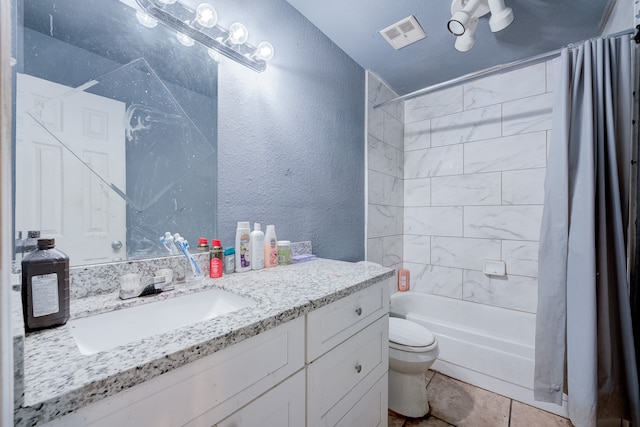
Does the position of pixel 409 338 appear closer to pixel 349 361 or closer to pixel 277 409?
pixel 349 361

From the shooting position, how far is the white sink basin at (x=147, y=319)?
2.32 feet

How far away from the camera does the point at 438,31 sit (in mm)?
1703

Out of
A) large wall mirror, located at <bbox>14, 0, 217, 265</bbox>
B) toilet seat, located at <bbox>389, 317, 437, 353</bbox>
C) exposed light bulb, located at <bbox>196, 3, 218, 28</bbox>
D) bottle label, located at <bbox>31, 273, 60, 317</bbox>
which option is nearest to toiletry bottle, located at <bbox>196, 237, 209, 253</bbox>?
large wall mirror, located at <bbox>14, 0, 217, 265</bbox>

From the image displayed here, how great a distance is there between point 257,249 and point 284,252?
6.8 inches

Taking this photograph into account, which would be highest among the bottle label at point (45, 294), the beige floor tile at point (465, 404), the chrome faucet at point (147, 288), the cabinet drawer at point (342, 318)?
the bottle label at point (45, 294)

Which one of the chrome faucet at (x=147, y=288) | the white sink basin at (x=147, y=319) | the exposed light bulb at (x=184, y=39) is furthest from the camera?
the exposed light bulb at (x=184, y=39)

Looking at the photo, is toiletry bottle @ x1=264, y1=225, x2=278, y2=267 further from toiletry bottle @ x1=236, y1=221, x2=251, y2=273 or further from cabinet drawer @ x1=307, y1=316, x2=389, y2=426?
cabinet drawer @ x1=307, y1=316, x2=389, y2=426

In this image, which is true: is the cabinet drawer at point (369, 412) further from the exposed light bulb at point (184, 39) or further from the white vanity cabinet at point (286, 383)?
the exposed light bulb at point (184, 39)

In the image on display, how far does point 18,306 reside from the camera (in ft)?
1.74

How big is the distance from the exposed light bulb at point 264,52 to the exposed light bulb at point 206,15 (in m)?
0.23

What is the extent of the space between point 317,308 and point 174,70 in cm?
108

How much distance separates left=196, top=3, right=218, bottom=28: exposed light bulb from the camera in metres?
1.07

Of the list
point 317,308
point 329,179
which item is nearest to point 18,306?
point 317,308

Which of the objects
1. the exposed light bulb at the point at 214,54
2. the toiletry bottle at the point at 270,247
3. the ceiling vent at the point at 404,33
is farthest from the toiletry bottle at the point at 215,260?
the ceiling vent at the point at 404,33
